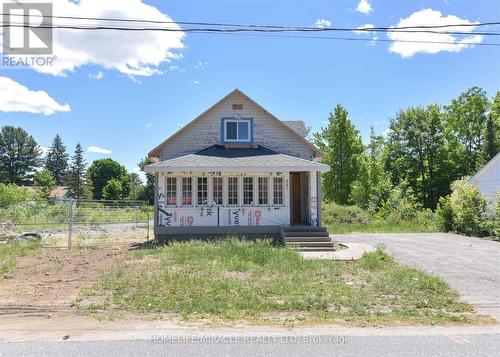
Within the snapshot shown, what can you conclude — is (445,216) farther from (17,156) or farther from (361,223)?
(17,156)

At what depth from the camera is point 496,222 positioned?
1958cm

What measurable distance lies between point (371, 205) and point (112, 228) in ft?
76.0

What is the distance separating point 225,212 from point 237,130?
4.29 metres

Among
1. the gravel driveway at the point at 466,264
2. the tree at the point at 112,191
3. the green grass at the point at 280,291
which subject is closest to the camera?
the green grass at the point at 280,291

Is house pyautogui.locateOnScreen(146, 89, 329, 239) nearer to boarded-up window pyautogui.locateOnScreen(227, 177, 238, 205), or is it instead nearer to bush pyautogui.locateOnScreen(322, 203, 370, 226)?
boarded-up window pyautogui.locateOnScreen(227, 177, 238, 205)

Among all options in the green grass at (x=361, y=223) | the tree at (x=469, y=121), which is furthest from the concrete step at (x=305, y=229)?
the tree at (x=469, y=121)

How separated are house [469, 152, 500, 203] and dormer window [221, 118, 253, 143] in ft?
52.1

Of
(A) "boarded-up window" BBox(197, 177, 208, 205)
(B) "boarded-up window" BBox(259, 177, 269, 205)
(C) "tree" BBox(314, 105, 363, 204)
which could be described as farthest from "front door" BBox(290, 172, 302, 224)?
(C) "tree" BBox(314, 105, 363, 204)

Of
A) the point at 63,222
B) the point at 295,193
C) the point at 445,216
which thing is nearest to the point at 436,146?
the point at 445,216

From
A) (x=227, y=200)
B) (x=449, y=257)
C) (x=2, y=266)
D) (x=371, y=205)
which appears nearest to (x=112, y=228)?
(x=227, y=200)

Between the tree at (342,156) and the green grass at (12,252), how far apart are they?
1158 inches

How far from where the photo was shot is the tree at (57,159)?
336ft

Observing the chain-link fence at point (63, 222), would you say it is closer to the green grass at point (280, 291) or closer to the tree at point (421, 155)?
the green grass at point (280, 291)

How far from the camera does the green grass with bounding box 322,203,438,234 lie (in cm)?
2564
